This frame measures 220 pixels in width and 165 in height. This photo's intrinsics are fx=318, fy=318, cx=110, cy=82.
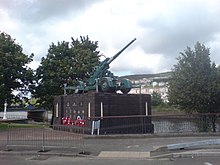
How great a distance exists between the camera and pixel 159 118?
1856 cm

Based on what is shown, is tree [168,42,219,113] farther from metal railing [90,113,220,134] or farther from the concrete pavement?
the concrete pavement

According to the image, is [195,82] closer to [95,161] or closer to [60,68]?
[95,161]

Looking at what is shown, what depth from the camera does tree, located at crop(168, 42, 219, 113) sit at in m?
20.8

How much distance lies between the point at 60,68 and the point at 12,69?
794cm

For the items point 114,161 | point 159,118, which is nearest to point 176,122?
point 159,118

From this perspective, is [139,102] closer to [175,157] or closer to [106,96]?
[106,96]

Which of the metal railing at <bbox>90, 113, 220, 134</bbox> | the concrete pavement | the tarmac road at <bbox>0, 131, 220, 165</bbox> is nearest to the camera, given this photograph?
the tarmac road at <bbox>0, 131, 220, 165</bbox>

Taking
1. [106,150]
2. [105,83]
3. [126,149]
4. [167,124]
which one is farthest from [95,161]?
[105,83]

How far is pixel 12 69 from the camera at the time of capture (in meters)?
27.3

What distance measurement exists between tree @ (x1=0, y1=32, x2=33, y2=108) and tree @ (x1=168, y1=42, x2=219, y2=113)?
→ 13505 millimetres

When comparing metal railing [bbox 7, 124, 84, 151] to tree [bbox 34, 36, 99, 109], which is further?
tree [bbox 34, 36, 99, 109]

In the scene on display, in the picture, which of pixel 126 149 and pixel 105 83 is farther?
pixel 105 83

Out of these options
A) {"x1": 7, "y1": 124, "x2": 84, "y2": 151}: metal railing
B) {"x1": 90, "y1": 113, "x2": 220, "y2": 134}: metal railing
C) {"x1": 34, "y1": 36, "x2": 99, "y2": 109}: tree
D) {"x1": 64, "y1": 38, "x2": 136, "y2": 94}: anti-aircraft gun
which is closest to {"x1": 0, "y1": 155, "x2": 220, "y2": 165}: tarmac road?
{"x1": 7, "y1": 124, "x2": 84, "y2": 151}: metal railing

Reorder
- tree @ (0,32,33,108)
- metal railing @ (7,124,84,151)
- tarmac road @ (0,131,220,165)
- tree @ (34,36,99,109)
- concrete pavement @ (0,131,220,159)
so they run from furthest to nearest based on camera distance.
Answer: tree @ (34,36,99,109)
tree @ (0,32,33,108)
metal railing @ (7,124,84,151)
concrete pavement @ (0,131,220,159)
tarmac road @ (0,131,220,165)
